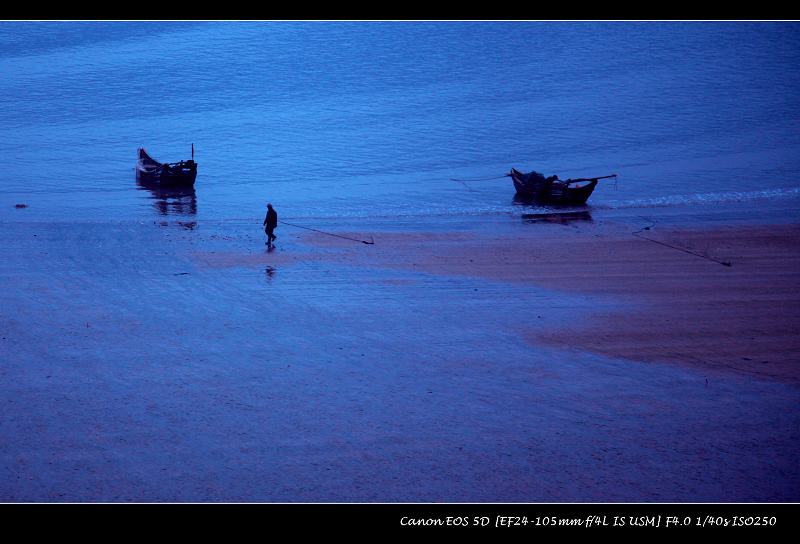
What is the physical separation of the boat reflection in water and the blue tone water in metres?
0.23

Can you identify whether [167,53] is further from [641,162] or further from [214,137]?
[641,162]

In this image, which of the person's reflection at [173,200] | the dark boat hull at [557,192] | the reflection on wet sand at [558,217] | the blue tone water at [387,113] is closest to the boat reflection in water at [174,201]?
the person's reflection at [173,200]

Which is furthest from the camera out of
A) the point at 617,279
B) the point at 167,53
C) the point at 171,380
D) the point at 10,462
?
the point at 167,53

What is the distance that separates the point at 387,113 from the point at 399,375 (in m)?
45.0

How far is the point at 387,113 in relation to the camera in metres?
52.8

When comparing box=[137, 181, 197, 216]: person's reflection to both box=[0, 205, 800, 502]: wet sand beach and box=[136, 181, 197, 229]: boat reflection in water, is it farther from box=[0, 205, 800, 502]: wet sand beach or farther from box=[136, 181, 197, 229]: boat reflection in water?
box=[0, 205, 800, 502]: wet sand beach

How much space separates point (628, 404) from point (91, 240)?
15307 mm

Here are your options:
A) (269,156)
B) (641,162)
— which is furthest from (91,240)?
(641,162)

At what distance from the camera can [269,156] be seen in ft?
130

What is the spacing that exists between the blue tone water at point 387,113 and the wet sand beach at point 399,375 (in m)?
9.27

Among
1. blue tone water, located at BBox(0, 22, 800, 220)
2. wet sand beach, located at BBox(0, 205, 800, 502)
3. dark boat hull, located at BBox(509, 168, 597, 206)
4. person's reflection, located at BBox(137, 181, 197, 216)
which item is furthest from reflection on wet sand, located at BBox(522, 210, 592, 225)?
person's reflection, located at BBox(137, 181, 197, 216)

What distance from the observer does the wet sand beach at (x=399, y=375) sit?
7188mm

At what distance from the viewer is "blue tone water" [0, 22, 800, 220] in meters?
29.1

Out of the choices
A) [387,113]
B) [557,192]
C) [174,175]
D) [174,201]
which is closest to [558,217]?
[557,192]
